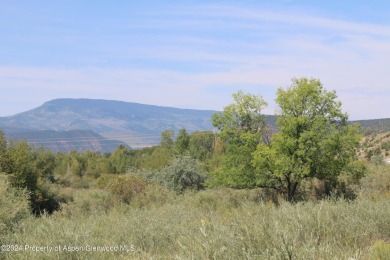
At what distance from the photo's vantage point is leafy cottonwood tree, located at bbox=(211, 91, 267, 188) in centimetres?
2244

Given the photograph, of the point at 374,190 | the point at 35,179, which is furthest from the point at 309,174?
the point at 35,179

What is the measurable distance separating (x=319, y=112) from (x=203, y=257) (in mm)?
18596

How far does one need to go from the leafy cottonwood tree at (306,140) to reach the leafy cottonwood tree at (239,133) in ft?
3.75

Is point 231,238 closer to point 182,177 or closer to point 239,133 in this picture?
point 239,133

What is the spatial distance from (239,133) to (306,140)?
14.3 feet

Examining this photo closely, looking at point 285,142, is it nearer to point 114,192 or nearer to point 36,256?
point 114,192

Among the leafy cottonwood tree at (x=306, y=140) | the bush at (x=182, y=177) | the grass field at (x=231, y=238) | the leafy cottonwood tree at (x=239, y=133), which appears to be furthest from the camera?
the bush at (x=182, y=177)

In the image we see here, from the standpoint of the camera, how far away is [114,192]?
27.0 m

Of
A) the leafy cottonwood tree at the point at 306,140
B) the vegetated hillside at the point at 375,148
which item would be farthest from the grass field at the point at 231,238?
the vegetated hillside at the point at 375,148

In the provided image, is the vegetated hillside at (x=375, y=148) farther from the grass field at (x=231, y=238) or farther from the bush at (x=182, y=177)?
the grass field at (x=231, y=238)

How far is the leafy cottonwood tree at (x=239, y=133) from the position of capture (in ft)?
73.6

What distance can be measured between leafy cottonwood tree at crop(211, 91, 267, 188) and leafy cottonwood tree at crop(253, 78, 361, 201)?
1.14m

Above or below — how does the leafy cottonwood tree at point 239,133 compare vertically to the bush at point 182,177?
above

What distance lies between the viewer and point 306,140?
20500 millimetres
